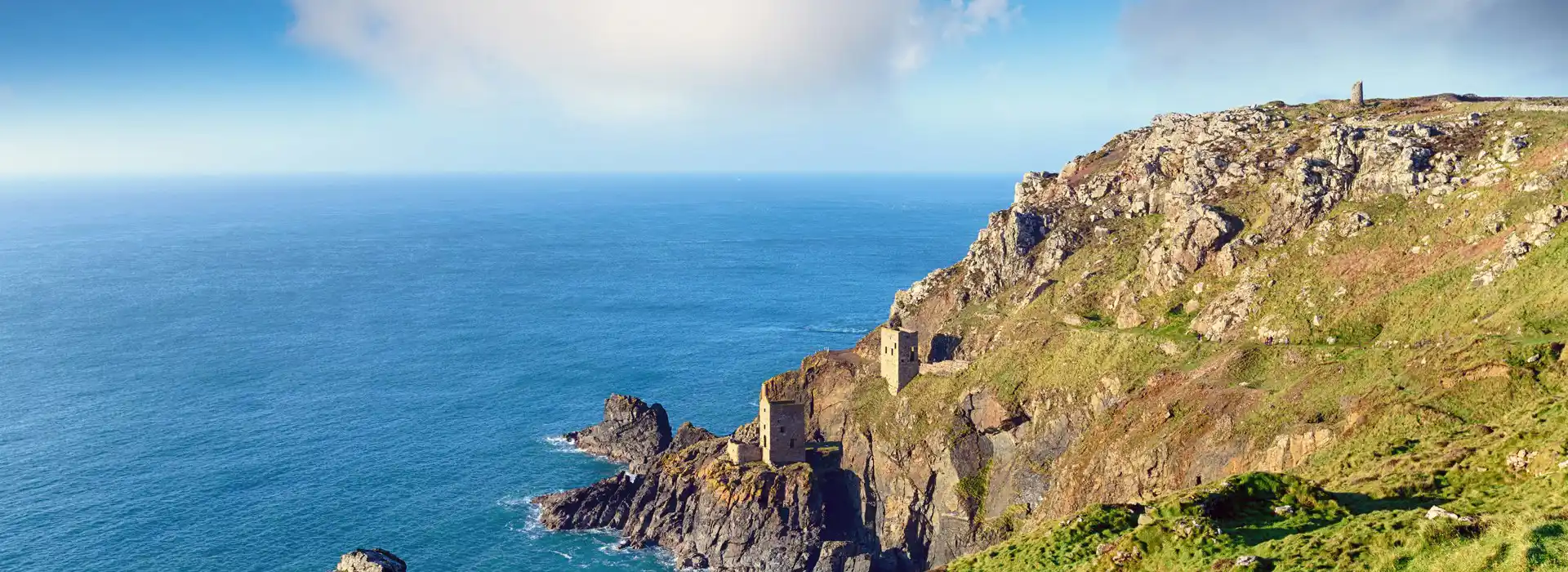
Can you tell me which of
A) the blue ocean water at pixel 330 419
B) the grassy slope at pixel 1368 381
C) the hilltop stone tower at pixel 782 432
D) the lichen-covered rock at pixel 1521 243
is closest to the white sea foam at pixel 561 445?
the blue ocean water at pixel 330 419

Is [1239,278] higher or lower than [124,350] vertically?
higher

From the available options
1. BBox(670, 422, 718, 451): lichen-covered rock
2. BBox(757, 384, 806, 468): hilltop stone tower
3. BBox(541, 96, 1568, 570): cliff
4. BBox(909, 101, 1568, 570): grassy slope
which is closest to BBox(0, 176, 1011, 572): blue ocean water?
BBox(670, 422, 718, 451): lichen-covered rock

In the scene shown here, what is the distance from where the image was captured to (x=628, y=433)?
11756 centimetres

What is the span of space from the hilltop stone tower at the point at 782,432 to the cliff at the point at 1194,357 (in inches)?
93.4

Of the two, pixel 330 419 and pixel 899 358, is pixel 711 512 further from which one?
pixel 330 419

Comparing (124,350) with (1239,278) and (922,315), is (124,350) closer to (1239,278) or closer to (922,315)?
(922,315)

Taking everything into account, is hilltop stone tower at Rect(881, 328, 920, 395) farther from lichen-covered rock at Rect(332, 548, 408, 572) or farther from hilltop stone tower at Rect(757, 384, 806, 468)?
lichen-covered rock at Rect(332, 548, 408, 572)

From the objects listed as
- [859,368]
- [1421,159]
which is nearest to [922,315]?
[859,368]

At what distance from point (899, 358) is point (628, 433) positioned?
114 feet

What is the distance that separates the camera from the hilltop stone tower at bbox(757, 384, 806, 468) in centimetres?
9512

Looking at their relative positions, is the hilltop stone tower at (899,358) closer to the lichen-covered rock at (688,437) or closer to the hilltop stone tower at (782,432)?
the hilltop stone tower at (782,432)

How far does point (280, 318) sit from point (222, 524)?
4093 inches

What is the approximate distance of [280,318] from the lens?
19262cm

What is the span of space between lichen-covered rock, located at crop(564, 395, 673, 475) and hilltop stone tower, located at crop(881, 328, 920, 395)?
28508mm
